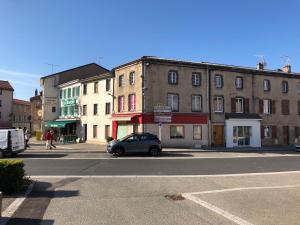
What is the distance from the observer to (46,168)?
17.5 m

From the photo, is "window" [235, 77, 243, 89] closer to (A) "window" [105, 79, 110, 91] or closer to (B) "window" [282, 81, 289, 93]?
(B) "window" [282, 81, 289, 93]

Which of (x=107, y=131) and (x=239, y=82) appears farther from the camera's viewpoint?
(x=107, y=131)

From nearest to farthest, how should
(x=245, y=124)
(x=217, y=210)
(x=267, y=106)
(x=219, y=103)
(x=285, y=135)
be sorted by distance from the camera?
(x=217, y=210)
(x=219, y=103)
(x=245, y=124)
(x=267, y=106)
(x=285, y=135)

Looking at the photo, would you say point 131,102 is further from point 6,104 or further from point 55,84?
point 6,104

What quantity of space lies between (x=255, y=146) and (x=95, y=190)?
2898 cm

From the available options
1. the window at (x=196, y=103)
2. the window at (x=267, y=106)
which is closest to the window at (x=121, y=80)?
the window at (x=196, y=103)

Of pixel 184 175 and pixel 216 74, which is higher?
pixel 216 74

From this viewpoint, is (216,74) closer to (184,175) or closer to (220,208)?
(184,175)

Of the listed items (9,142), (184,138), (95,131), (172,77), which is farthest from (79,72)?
(9,142)

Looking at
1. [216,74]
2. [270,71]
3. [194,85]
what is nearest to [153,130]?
[194,85]

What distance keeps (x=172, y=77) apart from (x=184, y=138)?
5.80m

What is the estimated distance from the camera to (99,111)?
4038cm

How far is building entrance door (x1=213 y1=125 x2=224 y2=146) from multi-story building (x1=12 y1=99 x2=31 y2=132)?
60111 millimetres

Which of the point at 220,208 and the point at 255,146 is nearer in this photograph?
the point at 220,208
